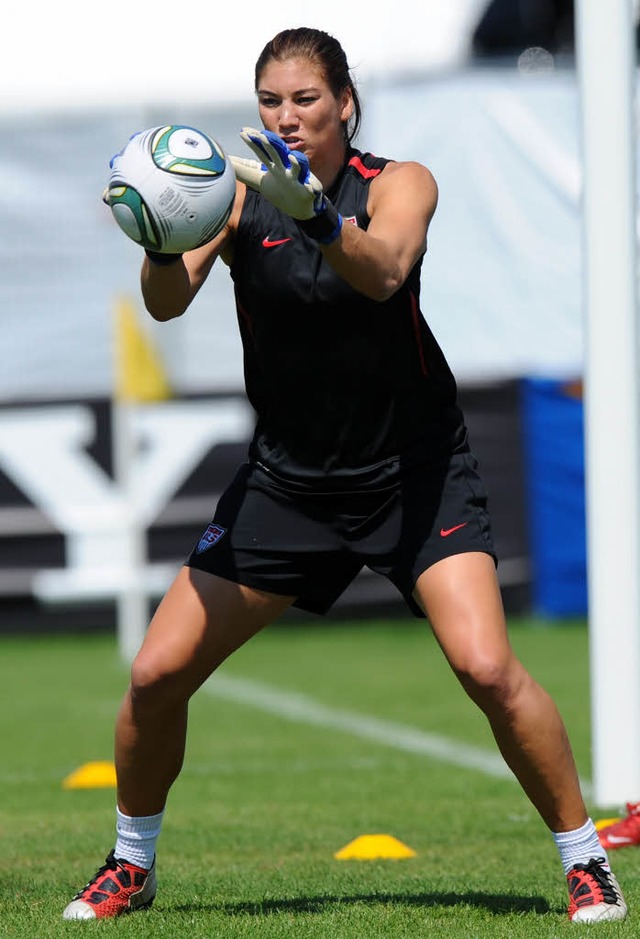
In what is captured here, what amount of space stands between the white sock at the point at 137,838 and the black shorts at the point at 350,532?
0.75 m

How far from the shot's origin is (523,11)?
21.1 meters

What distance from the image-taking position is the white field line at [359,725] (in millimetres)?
8352

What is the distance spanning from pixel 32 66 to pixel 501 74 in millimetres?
4621

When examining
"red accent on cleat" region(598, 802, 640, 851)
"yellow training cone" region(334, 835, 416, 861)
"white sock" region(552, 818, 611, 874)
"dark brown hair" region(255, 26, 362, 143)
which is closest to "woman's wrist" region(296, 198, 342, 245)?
"dark brown hair" region(255, 26, 362, 143)

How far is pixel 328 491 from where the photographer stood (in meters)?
4.93

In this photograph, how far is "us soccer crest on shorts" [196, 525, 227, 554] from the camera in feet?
16.6

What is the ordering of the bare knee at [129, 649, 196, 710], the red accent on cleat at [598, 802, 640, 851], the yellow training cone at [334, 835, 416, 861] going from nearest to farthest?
1. the bare knee at [129, 649, 196, 710]
2. the yellow training cone at [334, 835, 416, 861]
3. the red accent on cleat at [598, 802, 640, 851]

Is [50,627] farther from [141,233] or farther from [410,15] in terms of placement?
[141,233]

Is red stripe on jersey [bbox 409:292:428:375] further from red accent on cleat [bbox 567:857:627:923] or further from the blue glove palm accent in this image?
red accent on cleat [bbox 567:857:627:923]

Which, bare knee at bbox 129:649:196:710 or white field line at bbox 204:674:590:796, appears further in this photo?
white field line at bbox 204:674:590:796

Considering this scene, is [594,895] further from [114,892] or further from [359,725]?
[359,725]

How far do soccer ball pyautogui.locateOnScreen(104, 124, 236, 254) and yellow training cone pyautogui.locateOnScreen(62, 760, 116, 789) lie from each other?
3.85m

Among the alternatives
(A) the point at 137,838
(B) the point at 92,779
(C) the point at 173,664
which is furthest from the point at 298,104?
(B) the point at 92,779

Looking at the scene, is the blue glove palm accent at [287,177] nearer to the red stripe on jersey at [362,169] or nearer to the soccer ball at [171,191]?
the soccer ball at [171,191]
